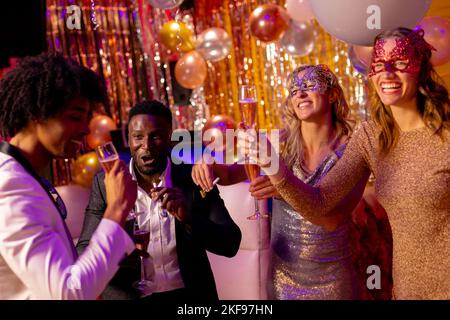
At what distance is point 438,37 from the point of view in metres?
2.74

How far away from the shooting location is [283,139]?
7.63 ft

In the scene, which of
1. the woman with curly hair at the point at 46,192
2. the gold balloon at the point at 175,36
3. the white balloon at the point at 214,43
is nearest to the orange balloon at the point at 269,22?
the white balloon at the point at 214,43

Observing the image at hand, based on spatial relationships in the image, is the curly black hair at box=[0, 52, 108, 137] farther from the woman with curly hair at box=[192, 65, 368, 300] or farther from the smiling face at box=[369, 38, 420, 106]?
the smiling face at box=[369, 38, 420, 106]

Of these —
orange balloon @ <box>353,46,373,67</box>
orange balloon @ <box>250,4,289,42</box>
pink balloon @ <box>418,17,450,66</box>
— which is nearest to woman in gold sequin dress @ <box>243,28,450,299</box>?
pink balloon @ <box>418,17,450,66</box>

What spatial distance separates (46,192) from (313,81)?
107cm

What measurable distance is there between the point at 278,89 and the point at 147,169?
9.48ft

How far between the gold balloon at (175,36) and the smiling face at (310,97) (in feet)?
7.50

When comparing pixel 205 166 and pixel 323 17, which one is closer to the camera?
pixel 205 166

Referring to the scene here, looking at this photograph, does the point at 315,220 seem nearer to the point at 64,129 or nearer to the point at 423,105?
the point at 423,105

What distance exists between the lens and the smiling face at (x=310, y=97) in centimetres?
211

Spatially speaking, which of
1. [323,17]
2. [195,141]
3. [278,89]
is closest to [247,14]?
[278,89]

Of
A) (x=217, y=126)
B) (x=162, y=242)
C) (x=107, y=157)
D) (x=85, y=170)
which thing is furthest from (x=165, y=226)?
(x=85, y=170)

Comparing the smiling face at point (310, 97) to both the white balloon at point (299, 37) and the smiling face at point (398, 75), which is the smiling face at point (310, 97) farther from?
the white balloon at point (299, 37)

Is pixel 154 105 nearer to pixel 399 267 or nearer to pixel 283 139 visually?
pixel 283 139
